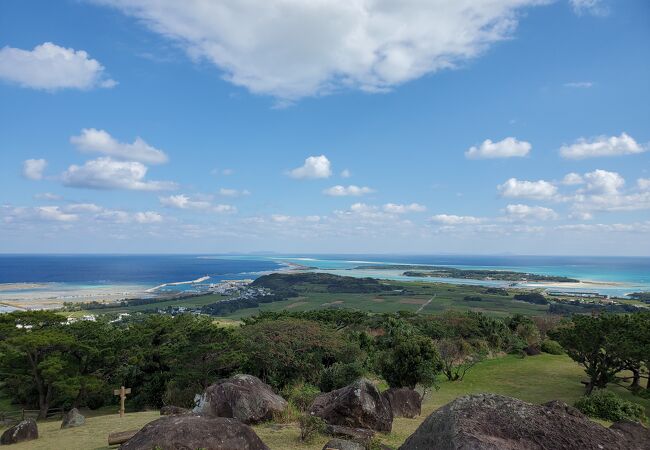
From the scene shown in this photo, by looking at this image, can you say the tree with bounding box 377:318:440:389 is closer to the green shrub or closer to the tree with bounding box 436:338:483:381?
the green shrub

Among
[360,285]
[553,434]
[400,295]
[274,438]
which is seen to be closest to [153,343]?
[274,438]

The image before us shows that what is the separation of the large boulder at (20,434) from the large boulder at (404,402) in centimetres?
1395

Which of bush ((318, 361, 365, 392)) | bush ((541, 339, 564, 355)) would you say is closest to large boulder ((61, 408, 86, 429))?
bush ((318, 361, 365, 392))

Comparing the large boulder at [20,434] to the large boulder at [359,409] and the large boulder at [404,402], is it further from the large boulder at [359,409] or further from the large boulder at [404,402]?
the large boulder at [404,402]

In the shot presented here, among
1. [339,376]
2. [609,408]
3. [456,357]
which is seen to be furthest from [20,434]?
[456,357]

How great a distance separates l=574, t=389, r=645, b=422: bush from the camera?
1850 centimetres

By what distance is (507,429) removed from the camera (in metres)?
6.96

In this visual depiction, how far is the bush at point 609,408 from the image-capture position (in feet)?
60.7

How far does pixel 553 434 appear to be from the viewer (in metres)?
6.95

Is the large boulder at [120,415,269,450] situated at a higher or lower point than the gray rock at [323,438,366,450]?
higher

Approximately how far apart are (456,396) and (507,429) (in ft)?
59.7

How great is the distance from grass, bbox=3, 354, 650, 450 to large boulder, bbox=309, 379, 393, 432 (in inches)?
21.3

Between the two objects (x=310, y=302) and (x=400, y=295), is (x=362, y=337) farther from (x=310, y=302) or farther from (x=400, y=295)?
(x=400, y=295)

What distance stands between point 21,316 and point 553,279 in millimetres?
203259
